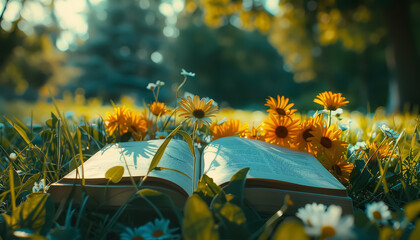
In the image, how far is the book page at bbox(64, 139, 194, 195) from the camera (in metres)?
0.71

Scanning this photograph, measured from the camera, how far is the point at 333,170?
0.97 meters

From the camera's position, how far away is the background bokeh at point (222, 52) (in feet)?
23.7

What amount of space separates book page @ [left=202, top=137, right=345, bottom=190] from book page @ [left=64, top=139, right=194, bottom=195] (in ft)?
0.21

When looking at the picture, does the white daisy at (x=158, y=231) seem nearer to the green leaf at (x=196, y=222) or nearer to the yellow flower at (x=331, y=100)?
the green leaf at (x=196, y=222)

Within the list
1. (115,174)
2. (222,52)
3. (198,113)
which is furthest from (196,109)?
(222,52)

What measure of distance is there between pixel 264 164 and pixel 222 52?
27.2 metres

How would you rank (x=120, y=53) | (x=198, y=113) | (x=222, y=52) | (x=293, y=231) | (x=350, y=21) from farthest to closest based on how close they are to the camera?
1. (x=222, y=52)
2. (x=120, y=53)
3. (x=350, y=21)
4. (x=198, y=113)
5. (x=293, y=231)

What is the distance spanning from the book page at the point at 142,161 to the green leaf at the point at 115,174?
28 mm

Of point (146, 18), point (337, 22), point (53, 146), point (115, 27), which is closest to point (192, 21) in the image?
point (146, 18)

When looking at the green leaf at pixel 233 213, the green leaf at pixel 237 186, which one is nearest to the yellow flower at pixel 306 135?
the green leaf at pixel 237 186

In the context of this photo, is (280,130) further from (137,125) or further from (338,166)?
(137,125)

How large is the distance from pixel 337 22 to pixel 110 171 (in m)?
8.72

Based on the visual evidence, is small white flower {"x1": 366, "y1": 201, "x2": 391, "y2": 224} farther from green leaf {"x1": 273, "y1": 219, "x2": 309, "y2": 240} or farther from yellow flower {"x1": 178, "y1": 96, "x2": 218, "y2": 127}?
yellow flower {"x1": 178, "y1": 96, "x2": 218, "y2": 127}

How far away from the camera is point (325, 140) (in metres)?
1.00
